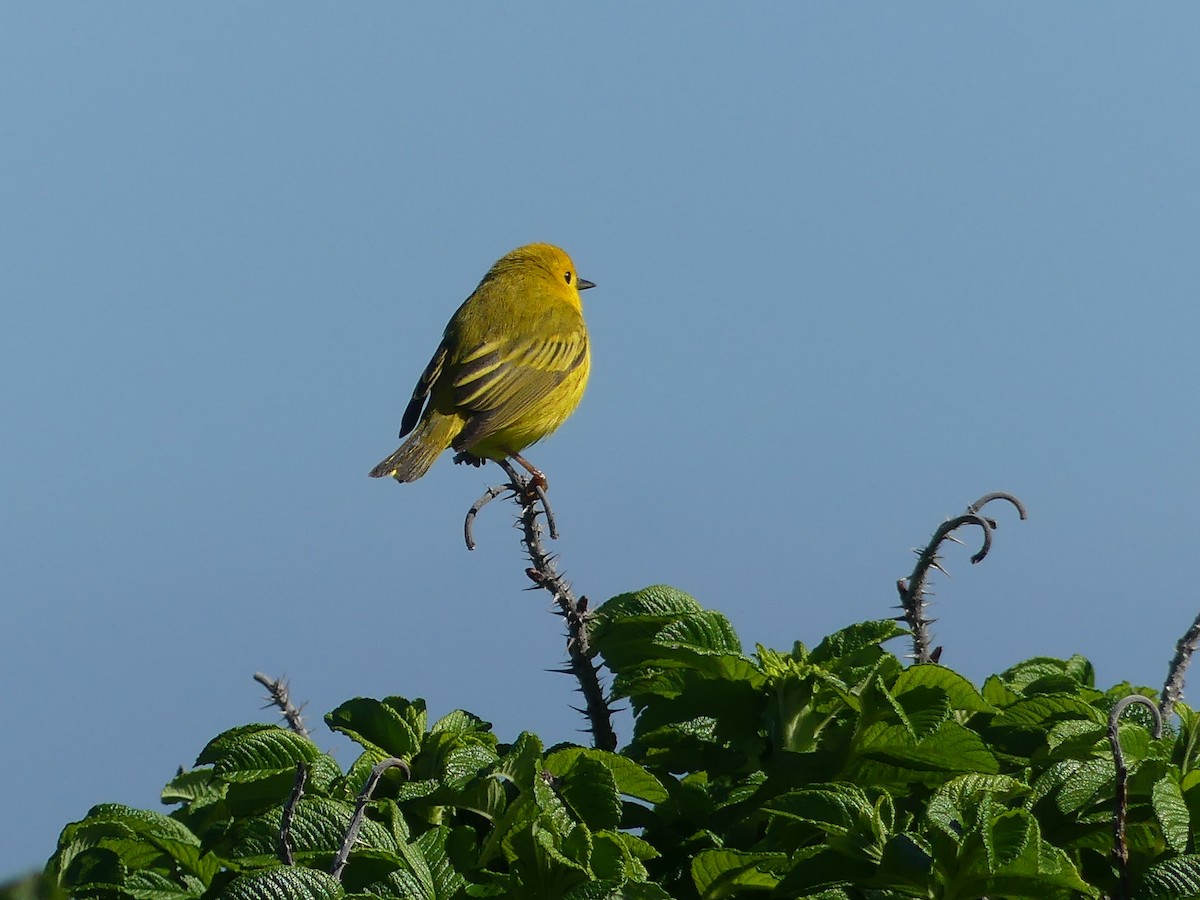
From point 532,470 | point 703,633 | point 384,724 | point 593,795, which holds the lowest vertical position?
point 593,795

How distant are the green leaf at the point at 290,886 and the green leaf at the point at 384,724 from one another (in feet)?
2.89

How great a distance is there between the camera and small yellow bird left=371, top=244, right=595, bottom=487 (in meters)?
8.23

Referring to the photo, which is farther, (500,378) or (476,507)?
(500,378)

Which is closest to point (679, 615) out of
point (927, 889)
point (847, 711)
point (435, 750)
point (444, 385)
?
point (847, 711)

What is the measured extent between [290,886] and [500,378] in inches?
234

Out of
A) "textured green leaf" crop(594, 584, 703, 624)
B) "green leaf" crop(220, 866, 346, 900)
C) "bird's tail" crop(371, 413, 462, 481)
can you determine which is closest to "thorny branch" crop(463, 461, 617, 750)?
"textured green leaf" crop(594, 584, 703, 624)

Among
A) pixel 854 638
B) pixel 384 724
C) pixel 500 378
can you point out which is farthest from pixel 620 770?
pixel 500 378

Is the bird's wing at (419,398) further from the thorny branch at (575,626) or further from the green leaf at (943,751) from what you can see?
the green leaf at (943,751)

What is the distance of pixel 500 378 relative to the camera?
8500 mm

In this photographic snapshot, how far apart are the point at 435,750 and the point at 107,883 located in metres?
0.85

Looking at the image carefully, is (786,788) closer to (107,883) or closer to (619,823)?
(619,823)

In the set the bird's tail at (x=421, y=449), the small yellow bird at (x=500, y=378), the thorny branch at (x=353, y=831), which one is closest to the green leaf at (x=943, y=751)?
the thorny branch at (x=353, y=831)

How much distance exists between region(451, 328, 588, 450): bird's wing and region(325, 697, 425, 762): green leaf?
420cm

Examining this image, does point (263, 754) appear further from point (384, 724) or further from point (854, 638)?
point (854, 638)
